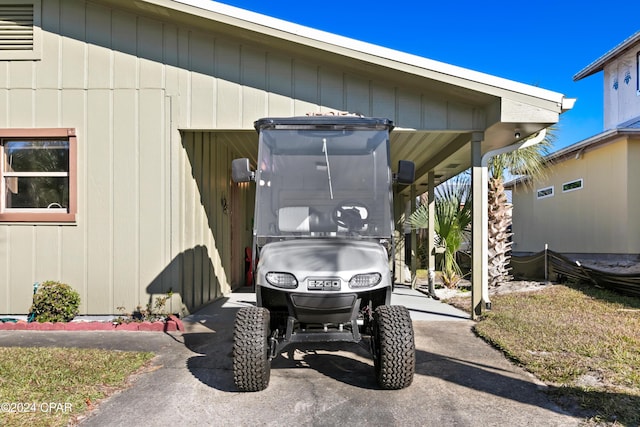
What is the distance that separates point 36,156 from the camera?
→ 6.32 metres

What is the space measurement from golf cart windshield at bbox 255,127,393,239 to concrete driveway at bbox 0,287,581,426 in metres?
1.24

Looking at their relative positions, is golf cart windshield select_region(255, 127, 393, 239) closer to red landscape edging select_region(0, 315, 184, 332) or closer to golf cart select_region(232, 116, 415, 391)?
golf cart select_region(232, 116, 415, 391)

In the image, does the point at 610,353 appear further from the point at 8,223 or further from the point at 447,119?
the point at 8,223

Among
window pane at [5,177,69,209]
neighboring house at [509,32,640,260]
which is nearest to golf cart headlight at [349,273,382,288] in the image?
window pane at [5,177,69,209]

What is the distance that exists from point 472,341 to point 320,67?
432 centimetres

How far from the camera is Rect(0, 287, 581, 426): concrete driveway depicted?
3129 mm

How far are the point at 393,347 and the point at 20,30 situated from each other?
22.7 feet

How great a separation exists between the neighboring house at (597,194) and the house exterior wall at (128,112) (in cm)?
714

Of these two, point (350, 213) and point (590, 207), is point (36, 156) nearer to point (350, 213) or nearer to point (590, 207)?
point (350, 213)

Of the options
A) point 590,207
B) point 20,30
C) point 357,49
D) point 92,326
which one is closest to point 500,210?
point 590,207

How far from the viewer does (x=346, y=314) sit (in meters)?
3.46

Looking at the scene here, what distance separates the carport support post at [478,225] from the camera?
639 centimetres

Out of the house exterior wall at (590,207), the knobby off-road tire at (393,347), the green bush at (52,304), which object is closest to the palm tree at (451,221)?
the house exterior wall at (590,207)

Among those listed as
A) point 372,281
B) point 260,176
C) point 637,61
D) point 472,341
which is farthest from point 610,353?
point 637,61
